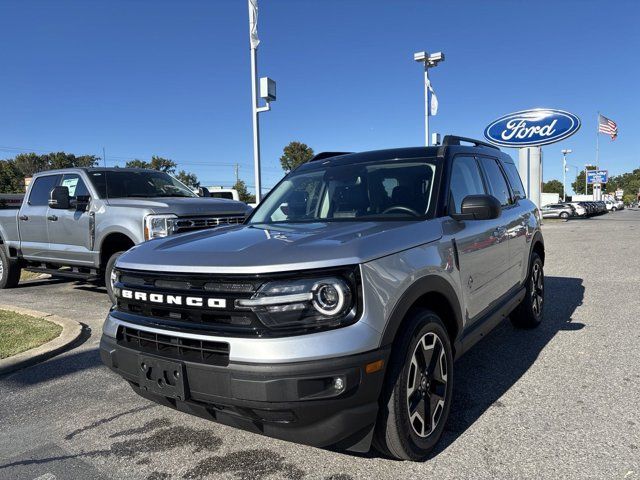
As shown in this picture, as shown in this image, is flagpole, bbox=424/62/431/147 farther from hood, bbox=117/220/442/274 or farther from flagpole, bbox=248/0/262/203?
hood, bbox=117/220/442/274

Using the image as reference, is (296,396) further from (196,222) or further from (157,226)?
(196,222)

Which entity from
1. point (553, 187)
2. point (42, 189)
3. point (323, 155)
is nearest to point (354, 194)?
point (323, 155)

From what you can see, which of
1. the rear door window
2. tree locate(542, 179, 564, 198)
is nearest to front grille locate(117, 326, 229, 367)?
the rear door window

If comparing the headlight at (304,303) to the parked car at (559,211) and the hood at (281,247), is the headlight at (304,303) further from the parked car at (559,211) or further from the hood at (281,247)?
the parked car at (559,211)

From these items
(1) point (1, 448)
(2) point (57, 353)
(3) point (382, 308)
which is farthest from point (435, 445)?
(2) point (57, 353)

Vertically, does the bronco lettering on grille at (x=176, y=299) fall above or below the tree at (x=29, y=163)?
below

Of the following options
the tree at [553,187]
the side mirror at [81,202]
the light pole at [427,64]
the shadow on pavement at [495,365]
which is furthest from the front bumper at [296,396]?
the tree at [553,187]

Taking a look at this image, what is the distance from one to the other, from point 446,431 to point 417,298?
3.44 feet

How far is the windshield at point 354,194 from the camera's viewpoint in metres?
3.45

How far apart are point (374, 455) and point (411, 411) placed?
0.39 metres

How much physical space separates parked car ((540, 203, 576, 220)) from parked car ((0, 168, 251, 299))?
40.5 metres

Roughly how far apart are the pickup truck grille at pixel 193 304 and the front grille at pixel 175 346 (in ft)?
0.20

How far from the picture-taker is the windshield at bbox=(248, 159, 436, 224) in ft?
11.3

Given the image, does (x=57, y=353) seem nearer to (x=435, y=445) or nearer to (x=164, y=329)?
(x=164, y=329)
